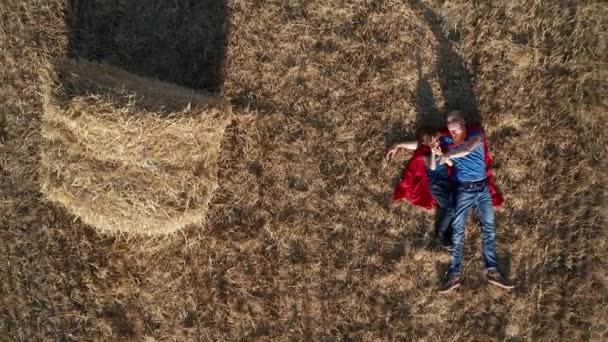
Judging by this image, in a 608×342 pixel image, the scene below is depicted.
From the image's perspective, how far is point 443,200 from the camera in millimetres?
5391

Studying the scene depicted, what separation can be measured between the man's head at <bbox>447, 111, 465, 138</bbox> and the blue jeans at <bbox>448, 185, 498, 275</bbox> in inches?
26.1

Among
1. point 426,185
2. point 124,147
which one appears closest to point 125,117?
point 124,147

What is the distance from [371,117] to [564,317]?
3.35 m

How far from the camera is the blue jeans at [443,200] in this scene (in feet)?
17.6

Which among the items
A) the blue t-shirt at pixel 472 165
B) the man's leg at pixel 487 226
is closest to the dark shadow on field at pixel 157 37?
the blue t-shirt at pixel 472 165

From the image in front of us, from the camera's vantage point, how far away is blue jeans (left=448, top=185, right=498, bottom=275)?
5242mm

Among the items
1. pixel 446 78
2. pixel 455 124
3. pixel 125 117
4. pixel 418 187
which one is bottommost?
pixel 418 187

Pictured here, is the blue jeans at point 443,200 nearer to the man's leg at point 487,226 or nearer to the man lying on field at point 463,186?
the man lying on field at point 463,186

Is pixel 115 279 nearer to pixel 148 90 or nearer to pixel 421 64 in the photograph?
pixel 148 90

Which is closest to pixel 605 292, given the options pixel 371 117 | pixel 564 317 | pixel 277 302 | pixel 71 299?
pixel 564 317

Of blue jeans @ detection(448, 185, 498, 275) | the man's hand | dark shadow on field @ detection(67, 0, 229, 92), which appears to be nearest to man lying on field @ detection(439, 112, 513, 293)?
blue jeans @ detection(448, 185, 498, 275)

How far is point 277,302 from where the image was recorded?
5516mm

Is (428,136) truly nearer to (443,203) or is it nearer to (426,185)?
(426,185)

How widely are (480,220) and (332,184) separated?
5.97ft
